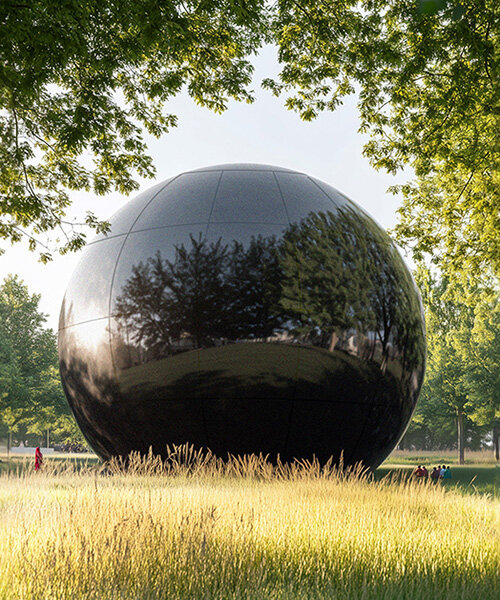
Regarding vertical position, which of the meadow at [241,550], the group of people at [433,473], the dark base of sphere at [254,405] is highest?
the dark base of sphere at [254,405]

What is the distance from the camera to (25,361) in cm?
3284

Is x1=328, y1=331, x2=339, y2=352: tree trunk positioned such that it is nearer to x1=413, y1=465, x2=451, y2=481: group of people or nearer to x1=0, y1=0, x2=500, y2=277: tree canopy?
x1=0, y1=0, x2=500, y2=277: tree canopy

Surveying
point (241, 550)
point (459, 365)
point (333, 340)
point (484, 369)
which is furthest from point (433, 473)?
point (459, 365)

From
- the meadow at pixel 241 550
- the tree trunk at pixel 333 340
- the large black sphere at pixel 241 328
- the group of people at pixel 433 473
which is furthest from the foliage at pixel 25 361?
Result: the meadow at pixel 241 550

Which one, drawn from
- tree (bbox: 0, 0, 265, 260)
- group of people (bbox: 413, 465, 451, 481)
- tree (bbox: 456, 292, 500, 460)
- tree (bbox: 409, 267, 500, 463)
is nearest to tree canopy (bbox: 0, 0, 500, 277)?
tree (bbox: 0, 0, 265, 260)

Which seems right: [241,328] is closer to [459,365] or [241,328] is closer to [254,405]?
[254,405]

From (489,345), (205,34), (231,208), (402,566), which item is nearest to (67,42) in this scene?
(205,34)

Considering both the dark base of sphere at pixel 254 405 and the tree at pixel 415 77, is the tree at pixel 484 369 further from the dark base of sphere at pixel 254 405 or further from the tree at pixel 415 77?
the dark base of sphere at pixel 254 405

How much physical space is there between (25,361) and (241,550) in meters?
30.9

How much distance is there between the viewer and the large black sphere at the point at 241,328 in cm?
902

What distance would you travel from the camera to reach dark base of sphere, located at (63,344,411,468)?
8.96 meters

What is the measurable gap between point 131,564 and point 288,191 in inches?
288

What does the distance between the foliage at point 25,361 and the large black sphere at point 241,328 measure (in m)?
21.3

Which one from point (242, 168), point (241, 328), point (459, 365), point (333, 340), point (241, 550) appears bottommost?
point (241, 550)
